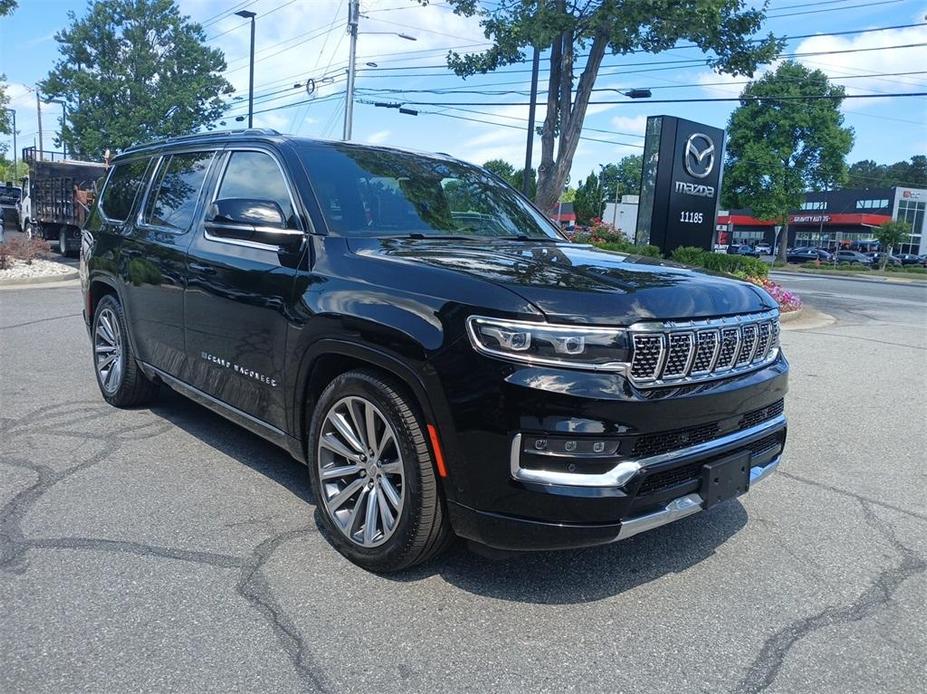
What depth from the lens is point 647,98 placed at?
86.3 ft

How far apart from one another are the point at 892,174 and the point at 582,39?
125m

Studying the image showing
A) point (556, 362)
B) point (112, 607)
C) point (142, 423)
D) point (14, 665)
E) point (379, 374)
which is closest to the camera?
point (14, 665)

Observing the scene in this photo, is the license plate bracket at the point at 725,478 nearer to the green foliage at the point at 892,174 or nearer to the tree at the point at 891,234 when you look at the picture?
the tree at the point at 891,234

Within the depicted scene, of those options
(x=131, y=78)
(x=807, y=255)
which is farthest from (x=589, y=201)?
(x=131, y=78)

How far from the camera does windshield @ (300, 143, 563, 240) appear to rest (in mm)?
3910

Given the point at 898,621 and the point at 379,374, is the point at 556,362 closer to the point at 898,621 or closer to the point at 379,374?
the point at 379,374

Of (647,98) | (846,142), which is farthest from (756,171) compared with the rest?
(647,98)

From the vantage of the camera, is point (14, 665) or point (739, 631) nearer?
point (14, 665)

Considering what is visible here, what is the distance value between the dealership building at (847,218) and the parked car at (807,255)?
10.6 feet

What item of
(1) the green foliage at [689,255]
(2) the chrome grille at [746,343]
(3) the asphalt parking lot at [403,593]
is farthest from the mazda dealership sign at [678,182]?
(2) the chrome grille at [746,343]

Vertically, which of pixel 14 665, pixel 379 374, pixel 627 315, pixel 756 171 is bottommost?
pixel 14 665

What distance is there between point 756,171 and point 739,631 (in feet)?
183

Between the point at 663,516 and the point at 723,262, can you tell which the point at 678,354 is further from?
the point at 723,262

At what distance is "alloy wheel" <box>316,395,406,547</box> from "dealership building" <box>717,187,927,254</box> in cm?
6857
